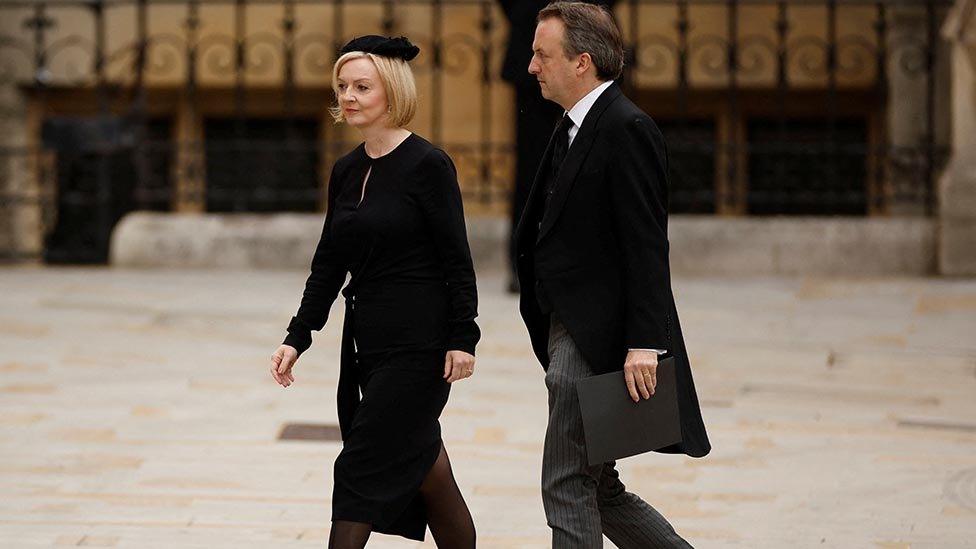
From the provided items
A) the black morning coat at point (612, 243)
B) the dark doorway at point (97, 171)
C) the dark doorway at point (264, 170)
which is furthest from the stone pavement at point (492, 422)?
the dark doorway at point (264, 170)

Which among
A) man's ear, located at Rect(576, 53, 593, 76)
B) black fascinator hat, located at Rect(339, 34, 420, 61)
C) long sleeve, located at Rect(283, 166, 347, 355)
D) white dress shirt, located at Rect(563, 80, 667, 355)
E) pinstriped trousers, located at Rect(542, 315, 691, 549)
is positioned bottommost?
pinstriped trousers, located at Rect(542, 315, 691, 549)

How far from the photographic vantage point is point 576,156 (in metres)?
4.34

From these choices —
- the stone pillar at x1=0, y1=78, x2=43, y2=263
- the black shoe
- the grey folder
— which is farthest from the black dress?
the stone pillar at x1=0, y1=78, x2=43, y2=263

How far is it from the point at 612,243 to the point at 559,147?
0.30m

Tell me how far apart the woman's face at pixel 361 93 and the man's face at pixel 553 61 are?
423 millimetres

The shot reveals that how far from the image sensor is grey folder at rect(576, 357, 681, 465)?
13.9ft

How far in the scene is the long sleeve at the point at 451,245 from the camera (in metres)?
4.58

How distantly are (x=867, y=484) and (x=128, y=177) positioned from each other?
867 centimetres

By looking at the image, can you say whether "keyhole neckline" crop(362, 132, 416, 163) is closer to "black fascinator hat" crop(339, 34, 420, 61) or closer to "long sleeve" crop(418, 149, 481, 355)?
"long sleeve" crop(418, 149, 481, 355)

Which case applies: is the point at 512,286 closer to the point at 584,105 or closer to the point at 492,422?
the point at 492,422

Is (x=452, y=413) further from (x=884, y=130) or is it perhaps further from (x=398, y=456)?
(x=884, y=130)

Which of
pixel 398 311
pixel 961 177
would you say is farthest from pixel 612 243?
pixel 961 177

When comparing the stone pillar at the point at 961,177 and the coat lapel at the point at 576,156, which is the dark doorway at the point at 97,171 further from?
the coat lapel at the point at 576,156

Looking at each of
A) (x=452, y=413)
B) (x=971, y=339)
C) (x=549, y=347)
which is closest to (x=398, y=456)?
(x=549, y=347)
